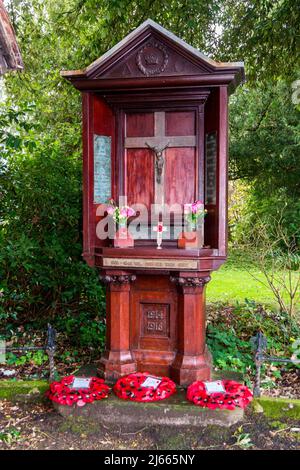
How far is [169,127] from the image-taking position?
4.91m

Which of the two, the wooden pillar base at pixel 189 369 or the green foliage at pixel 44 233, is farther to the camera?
the green foliage at pixel 44 233

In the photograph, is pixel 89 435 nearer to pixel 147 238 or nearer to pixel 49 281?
pixel 147 238

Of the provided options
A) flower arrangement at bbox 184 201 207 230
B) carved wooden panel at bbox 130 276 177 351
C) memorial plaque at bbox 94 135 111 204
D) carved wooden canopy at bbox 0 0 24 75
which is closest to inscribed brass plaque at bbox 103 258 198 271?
carved wooden panel at bbox 130 276 177 351

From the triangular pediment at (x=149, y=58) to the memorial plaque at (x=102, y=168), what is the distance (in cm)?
69

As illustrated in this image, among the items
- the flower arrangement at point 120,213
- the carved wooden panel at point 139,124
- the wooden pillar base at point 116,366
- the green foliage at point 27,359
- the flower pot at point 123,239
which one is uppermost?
the carved wooden panel at point 139,124

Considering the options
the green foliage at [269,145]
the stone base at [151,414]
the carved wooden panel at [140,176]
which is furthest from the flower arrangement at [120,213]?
the green foliage at [269,145]

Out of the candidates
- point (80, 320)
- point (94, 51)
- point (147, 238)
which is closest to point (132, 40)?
point (147, 238)

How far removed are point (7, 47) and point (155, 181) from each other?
6.67 ft

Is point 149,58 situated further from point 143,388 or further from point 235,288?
point 235,288

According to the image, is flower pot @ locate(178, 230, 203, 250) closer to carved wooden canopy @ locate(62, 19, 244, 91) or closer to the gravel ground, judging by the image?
carved wooden canopy @ locate(62, 19, 244, 91)

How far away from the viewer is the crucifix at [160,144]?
4848mm

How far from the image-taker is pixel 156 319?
15.6 ft

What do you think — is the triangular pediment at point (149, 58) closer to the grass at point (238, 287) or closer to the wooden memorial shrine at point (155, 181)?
the wooden memorial shrine at point (155, 181)

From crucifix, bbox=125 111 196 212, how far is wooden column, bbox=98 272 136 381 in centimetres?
98
